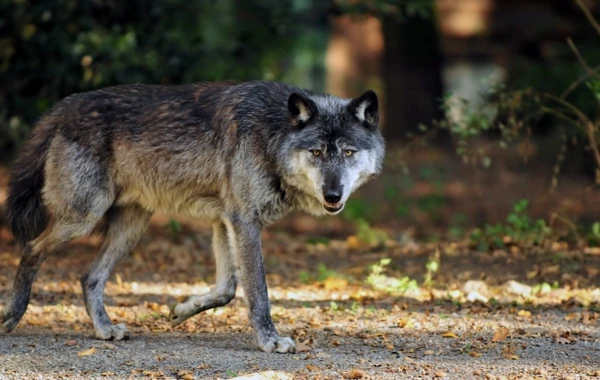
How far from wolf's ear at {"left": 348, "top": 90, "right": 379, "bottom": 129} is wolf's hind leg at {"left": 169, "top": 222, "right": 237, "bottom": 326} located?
1.27 metres

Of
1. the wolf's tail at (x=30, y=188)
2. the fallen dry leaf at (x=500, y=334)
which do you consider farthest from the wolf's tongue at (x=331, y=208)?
the wolf's tail at (x=30, y=188)

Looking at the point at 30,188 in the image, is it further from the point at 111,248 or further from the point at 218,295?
the point at 218,295

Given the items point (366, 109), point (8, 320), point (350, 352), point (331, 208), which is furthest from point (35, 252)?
point (366, 109)

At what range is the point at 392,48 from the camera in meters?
16.6

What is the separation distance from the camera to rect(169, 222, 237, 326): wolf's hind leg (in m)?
6.52

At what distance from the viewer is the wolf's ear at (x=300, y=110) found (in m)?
6.27

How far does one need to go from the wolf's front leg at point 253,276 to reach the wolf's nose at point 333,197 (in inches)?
23.9

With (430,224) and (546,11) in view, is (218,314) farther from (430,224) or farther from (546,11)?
(546,11)

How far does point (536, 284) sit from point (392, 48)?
9.17 m

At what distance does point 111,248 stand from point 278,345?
5.72ft

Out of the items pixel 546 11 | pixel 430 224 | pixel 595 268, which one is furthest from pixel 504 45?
pixel 595 268

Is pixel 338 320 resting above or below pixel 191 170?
below

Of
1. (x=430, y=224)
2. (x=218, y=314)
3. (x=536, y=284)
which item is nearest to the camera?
(x=218, y=314)

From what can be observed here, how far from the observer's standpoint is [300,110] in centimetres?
632
